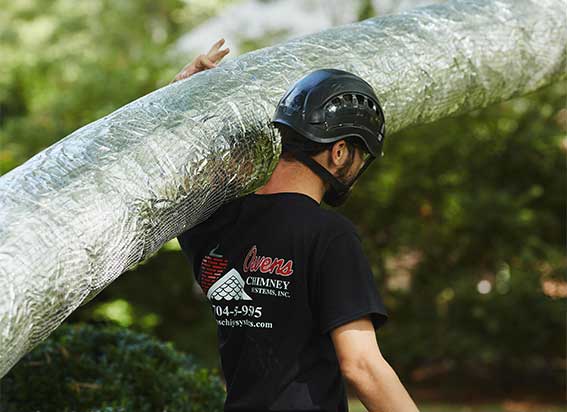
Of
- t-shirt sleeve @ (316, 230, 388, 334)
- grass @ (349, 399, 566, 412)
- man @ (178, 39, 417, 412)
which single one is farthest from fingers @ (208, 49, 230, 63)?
grass @ (349, 399, 566, 412)

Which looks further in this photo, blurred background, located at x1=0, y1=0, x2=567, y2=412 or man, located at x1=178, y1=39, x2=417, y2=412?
blurred background, located at x1=0, y1=0, x2=567, y2=412

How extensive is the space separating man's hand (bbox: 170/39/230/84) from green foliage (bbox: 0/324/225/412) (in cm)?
134

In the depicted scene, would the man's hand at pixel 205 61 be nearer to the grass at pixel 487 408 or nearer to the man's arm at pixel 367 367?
the man's arm at pixel 367 367

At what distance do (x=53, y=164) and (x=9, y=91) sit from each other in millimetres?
11366

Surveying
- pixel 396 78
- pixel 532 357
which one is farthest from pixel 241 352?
pixel 532 357

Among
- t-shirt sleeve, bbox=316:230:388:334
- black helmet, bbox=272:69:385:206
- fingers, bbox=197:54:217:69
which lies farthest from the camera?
fingers, bbox=197:54:217:69

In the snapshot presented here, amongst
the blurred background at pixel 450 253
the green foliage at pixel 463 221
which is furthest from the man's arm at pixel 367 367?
the green foliage at pixel 463 221

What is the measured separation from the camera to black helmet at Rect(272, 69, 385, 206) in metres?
2.68

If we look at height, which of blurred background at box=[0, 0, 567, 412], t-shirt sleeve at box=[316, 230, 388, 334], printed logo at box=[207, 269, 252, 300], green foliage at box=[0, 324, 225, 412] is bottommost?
blurred background at box=[0, 0, 567, 412]

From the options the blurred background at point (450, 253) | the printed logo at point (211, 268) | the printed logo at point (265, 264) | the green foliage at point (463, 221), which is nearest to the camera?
the printed logo at point (265, 264)

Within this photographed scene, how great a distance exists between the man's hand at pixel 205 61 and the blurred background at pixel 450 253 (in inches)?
245

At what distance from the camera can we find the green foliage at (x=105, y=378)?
3865mm

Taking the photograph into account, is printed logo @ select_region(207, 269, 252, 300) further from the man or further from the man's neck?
the man's neck

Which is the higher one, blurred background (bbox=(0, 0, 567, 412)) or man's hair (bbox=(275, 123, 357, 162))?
man's hair (bbox=(275, 123, 357, 162))
